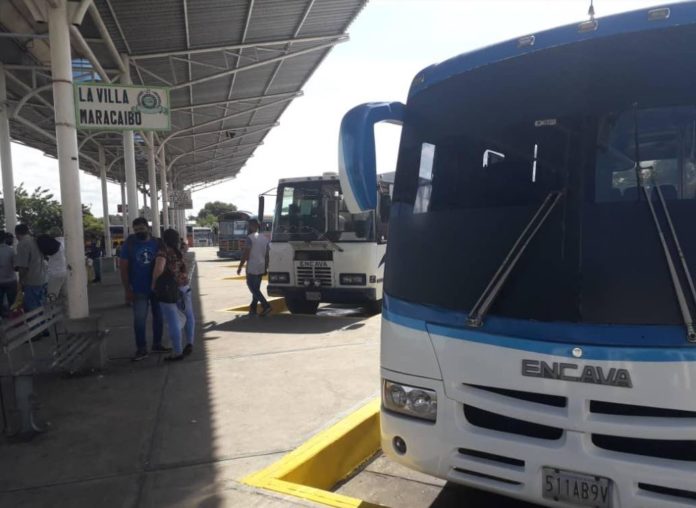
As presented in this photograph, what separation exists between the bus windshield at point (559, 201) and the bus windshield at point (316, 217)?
6402 mm

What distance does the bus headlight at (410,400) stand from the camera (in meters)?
2.64

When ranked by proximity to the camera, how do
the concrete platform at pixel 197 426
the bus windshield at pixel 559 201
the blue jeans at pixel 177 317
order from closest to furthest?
the bus windshield at pixel 559 201, the concrete platform at pixel 197 426, the blue jeans at pixel 177 317

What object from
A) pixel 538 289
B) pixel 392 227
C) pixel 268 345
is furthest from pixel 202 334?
pixel 538 289

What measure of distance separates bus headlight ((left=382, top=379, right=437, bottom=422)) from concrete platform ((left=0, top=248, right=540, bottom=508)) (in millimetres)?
816

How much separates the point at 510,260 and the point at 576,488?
1.00 metres

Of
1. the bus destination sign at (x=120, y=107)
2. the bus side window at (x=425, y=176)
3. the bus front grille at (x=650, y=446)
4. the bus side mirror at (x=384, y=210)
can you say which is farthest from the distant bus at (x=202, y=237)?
the bus front grille at (x=650, y=446)

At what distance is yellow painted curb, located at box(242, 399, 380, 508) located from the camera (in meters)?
3.18

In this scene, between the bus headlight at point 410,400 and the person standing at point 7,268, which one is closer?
the bus headlight at point 410,400

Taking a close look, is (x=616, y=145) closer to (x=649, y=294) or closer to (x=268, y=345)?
(x=649, y=294)

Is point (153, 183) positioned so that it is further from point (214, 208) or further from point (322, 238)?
point (214, 208)

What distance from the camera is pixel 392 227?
3.09 meters

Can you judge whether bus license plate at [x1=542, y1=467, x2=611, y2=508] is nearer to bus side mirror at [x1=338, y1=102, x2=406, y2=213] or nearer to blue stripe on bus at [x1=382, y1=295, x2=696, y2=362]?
Result: blue stripe on bus at [x1=382, y1=295, x2=696, y2=362]

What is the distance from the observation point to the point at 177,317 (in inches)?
252

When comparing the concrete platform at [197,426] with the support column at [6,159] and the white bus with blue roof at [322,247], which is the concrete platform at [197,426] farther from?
the support column at [6,159]
